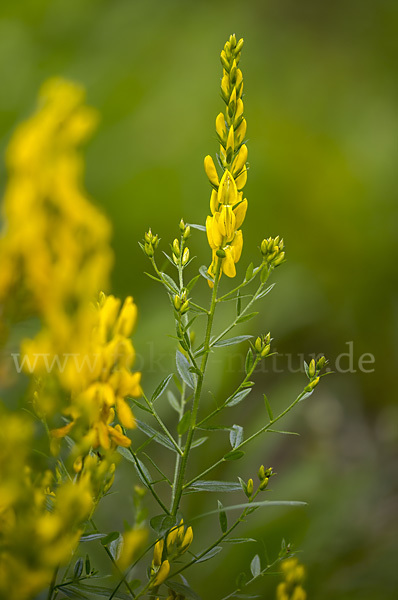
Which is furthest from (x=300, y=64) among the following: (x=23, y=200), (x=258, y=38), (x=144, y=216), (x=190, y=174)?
(x=23, y=200)

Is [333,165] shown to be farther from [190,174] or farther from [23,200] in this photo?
[23,200]

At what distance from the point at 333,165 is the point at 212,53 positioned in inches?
18.4

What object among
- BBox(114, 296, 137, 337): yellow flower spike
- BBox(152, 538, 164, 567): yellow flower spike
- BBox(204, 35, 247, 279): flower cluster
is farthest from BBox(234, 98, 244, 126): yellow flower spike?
BBox(152, 538, 164, 567): yellow flower spike

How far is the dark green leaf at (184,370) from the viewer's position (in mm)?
291

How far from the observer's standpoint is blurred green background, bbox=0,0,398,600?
2.59 feet

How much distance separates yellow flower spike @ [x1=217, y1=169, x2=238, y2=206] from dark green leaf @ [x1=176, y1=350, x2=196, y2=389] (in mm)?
86

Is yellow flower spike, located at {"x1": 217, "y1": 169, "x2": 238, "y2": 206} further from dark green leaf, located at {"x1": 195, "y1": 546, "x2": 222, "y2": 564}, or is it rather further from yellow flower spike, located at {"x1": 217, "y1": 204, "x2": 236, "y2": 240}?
dark green leaf, located at {"x1": 195, "y1": 546, "x2": 222, "y2": 564}

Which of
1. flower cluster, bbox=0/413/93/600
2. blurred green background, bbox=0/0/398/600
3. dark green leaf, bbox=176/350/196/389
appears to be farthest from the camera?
blurred green background, bbox=0/0/398/600

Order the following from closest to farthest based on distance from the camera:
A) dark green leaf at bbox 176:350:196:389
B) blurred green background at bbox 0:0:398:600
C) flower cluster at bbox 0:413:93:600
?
flower cluster at bbox 0:413:93:600
dark green leaf at bbox 176:350:196:389
blurred green background at bbox 0:0:398:600

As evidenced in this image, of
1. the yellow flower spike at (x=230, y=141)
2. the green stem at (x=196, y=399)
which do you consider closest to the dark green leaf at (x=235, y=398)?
the green stem at (x=196, y=399)

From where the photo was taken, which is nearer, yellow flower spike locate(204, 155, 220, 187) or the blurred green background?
yellow flower spike locate(204, 155, 220, 187)

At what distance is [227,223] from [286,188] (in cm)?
112

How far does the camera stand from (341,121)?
1.50 meters

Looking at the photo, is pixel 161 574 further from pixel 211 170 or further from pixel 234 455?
pixel 211 170
